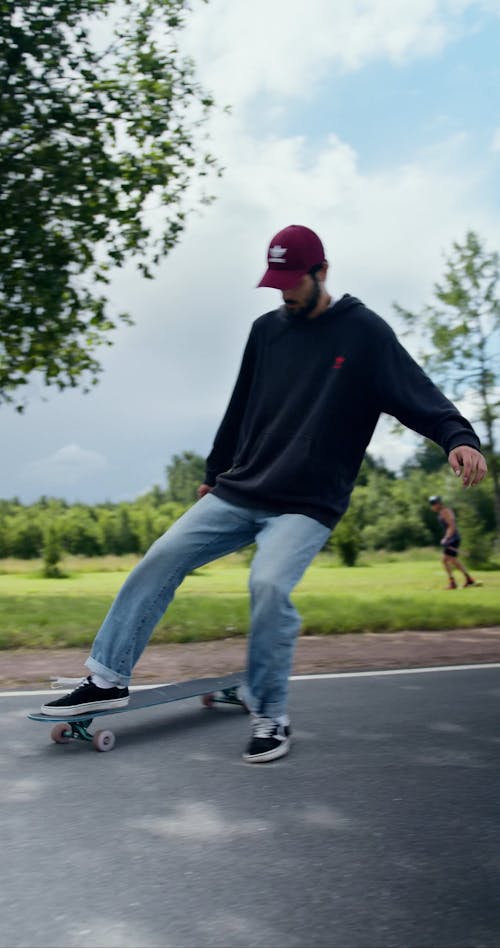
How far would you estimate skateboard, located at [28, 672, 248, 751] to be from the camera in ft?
14.1

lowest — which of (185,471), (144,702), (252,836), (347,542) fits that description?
(252,836)

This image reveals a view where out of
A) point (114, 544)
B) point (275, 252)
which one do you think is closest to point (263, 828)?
point (275, 252)

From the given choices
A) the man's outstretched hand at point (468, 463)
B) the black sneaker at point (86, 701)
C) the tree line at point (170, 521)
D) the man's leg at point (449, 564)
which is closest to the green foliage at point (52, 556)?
the tree line at point (170, 521)

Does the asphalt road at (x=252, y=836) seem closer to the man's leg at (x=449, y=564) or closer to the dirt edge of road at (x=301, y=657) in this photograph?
the dirt edge of road at (x=301, y=657)

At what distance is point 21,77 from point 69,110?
0.82 m

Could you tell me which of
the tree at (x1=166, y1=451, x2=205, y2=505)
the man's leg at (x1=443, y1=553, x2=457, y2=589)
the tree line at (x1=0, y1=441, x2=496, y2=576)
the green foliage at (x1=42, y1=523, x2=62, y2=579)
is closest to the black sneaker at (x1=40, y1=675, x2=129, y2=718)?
the man's leg at (x1=443, y1=553, x2=457, y2=589)

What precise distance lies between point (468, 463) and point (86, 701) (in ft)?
6.06

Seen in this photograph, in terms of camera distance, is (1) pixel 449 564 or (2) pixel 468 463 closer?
(2) pixel 468 463

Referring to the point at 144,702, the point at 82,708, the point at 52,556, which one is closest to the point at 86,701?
the point at 82,708

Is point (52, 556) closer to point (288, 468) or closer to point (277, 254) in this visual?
point (288, 468)

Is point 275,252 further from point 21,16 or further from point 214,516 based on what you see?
point 21,16

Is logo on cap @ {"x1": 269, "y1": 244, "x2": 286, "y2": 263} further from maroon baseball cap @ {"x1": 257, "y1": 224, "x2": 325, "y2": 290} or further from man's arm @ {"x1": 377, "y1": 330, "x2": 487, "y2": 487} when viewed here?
man's arm @ {"x1": 377, "y1": 330, "x2": 487, "y2": 487}

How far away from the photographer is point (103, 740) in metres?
4.30

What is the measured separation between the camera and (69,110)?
15477mm
